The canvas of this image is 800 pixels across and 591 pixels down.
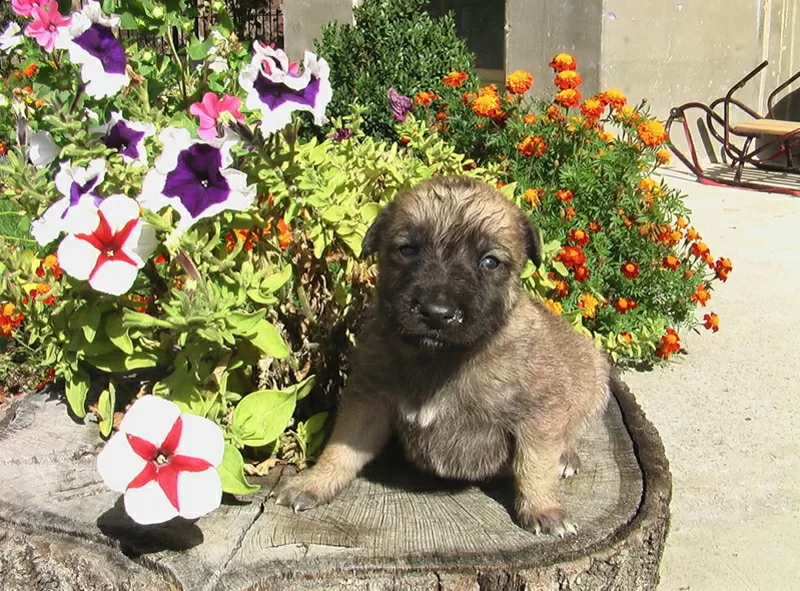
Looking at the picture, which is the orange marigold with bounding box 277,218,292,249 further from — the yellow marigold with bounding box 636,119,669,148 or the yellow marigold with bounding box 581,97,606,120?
the yellow marigold with bounding box 636,119,669,148

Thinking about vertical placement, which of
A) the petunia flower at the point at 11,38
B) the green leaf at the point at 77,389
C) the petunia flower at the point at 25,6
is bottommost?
the green leaf at the point at 77,389

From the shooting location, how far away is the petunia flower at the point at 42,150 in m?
2.76

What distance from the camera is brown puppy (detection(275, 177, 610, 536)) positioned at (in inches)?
104

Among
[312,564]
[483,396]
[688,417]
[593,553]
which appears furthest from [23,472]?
[688,417]

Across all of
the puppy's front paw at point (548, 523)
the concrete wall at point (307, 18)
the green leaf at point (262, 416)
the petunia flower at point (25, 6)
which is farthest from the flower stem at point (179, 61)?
the concrete wall at point (307, 18)

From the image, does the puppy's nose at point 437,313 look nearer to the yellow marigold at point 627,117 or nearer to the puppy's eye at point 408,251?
the puppy's eye at point 408,251

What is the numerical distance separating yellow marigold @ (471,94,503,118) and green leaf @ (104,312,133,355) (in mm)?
3379

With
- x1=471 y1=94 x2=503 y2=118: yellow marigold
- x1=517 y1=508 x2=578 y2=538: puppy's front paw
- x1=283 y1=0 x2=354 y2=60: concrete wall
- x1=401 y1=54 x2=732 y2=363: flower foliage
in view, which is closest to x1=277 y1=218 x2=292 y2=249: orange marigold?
x1=517 y1=508 x2=578 y2=538: puppy's front paw

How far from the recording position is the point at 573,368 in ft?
10.4

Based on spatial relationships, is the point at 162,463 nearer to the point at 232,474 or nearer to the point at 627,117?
the point at 232,474

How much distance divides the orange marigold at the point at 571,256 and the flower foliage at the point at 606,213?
3.5 inches

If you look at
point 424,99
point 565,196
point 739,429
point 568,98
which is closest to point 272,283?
point 565,196

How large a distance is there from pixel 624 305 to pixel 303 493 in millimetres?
2996

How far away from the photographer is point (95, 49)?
2.61 m
